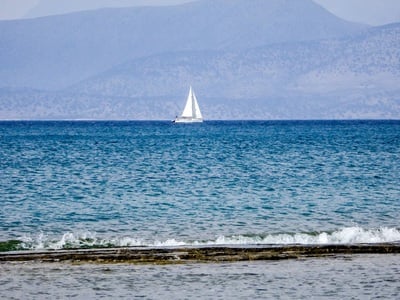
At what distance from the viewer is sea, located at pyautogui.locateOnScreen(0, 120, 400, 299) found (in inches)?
782

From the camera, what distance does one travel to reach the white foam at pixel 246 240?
27250 mm

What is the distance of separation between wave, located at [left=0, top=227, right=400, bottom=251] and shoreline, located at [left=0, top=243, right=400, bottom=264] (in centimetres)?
242

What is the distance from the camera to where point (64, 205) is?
1512 inches

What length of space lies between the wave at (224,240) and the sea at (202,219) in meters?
0.03

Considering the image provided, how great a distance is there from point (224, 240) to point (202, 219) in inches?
229

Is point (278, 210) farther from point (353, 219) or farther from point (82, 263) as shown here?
point (82, 263)

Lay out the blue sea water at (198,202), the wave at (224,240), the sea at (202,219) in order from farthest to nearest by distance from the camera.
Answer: the blue sea water at (198,202) → the wave at (224,240) → the sea at (202,219)

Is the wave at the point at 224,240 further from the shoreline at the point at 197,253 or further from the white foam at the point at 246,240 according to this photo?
the shoreline at the point at 197,253

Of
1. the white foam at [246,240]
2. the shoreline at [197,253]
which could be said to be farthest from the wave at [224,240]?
the shoreline at [197,253]

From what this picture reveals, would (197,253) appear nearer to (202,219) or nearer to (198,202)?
(202,219)

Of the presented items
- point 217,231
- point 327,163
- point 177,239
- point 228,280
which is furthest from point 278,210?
point 327,163

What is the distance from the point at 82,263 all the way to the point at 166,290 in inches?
133

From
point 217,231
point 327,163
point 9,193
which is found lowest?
point 217,231

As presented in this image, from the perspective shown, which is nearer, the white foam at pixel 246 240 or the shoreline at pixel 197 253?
the shoreline at pixel 197 253
